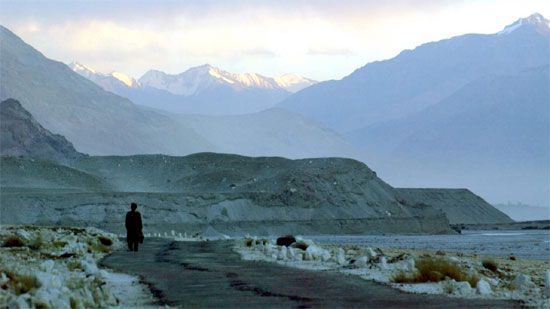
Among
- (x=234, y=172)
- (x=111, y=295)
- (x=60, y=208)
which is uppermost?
(x=234, y=172)

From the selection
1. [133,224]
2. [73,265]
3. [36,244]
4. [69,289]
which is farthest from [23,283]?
[133,224]

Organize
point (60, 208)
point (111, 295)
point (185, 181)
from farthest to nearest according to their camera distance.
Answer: point (185, 181)
point (60, 208)
point (111, 295)

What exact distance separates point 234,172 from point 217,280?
106 metres

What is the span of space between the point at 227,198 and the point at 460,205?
4839cm

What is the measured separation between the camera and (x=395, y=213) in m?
108

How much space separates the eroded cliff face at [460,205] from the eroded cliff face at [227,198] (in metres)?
15.2

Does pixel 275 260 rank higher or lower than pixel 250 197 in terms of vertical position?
lower

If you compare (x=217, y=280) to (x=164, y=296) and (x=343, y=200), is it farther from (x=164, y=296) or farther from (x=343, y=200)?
(x=343, y=200)

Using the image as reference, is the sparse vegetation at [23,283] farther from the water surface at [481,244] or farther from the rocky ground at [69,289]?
the water surface at [481,244]

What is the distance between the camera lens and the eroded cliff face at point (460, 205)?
130 meters

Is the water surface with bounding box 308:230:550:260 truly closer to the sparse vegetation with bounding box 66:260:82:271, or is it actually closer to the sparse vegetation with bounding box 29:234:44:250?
the sparse vegetation with bounding box 29:234:44:250

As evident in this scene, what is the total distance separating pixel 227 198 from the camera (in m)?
97.2

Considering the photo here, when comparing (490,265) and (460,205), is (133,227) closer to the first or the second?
(490,265)

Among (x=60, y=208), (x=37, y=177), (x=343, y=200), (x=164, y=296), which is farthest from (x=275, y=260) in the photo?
(x=37, y=177)
